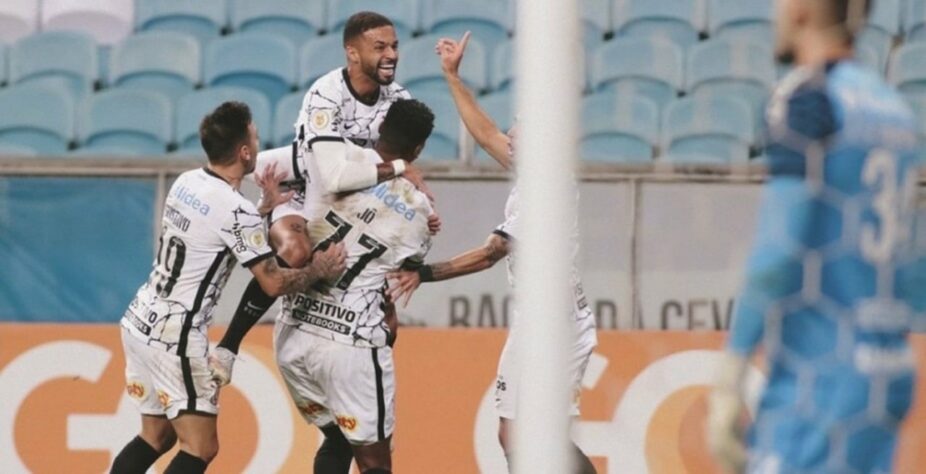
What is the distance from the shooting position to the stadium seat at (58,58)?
8211mm

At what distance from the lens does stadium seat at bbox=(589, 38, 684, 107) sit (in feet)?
23.6

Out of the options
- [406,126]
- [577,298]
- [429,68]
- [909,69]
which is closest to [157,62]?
[429,68]

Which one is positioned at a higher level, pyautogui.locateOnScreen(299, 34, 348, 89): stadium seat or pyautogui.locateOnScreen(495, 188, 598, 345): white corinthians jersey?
pyautogui.locateOnScreen(299, 34, 348, 89): stadium seat

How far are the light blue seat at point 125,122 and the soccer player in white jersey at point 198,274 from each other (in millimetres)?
2484

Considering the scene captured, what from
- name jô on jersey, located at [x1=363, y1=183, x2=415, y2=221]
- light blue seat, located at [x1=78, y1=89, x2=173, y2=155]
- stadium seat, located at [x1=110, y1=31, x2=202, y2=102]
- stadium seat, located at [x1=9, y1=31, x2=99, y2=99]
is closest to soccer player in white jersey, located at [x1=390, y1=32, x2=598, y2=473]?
name jô on jersey, located at [x1=363, y1=183, x2=415, y2=221]

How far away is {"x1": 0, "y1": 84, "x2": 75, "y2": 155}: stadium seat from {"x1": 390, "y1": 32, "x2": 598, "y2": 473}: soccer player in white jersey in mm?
2794

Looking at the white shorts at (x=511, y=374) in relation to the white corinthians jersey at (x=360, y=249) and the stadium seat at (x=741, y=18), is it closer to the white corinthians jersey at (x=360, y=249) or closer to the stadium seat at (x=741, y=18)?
the white corinthians jersey at (x=360, y=249)

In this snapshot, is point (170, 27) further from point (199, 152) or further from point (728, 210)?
point (728, 210)

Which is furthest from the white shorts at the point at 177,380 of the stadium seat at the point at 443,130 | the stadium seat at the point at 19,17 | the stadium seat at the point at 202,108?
the stadium seat at the point at 19,17

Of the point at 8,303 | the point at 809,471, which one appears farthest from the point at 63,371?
the point at 809,471

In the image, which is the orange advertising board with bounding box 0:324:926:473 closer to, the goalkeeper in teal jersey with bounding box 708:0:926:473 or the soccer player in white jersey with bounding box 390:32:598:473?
the soccer player in white jersey with bounding box 390:32:598:473

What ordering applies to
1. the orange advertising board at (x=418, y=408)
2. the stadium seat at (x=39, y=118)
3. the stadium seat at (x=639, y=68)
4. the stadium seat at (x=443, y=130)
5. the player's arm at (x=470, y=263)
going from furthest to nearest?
1. the stadium seat at (x=39, y=118)
2. the stadium seat at (x=443, y=130)
3. the stadium seat at (x=639, y=68)
4. the orange advertising board at (x=418, y=408)
5. the player's arm at (x=470, y=263)

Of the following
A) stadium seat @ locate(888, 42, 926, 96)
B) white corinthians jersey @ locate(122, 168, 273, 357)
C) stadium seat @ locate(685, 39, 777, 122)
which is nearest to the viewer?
white corinthians jersey @ locate(122, 168, 273, 357)

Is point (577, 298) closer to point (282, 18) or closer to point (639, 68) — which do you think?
point (639, 68)
